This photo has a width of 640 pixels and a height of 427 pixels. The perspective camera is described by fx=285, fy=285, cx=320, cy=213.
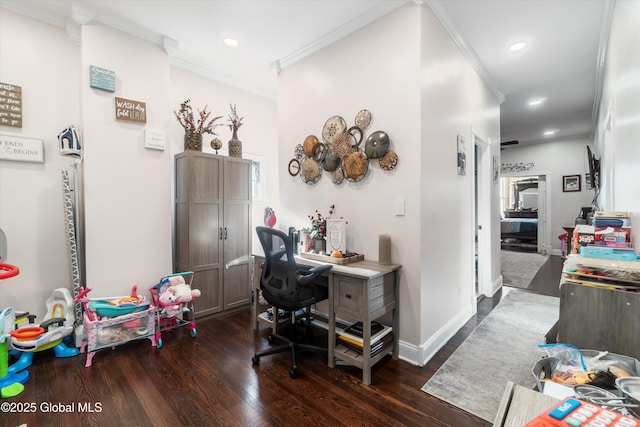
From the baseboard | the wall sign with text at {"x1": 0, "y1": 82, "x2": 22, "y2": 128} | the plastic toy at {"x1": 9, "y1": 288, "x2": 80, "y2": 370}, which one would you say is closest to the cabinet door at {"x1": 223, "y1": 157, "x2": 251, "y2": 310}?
the plastic toy at {"x1": 9, "y1": 288, "x2": 80, "y2": 370}

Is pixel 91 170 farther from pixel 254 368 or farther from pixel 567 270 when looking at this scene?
pixel 567 270

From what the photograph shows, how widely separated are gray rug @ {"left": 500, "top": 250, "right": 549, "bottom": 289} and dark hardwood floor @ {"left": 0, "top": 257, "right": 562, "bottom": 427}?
3.02 meters

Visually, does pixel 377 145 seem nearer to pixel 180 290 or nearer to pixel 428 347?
pixel 428 347

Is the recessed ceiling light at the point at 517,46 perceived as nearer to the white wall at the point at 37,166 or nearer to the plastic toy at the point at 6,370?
the white wall at the point at 37,166

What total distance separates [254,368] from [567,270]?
215cm

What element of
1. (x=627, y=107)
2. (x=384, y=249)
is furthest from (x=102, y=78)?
(x=627, y=107)

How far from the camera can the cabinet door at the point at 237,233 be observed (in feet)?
11.0

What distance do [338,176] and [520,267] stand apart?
5.14m

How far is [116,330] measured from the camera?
2.44 m

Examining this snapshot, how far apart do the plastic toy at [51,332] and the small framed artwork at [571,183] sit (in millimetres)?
9828

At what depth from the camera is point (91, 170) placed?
8.70 feet

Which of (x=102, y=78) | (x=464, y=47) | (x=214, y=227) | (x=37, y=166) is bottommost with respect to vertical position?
(x=214, y=227)

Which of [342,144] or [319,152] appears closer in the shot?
[342,144]

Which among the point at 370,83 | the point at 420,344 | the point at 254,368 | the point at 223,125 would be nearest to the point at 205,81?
the point at 223,125
